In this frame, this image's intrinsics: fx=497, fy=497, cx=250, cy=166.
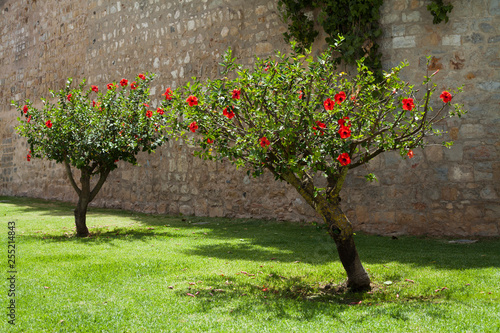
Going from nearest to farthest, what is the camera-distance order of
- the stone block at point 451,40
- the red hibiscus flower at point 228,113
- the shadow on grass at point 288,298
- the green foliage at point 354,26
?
1. the shadow on grass at point 288,298
2. the red hibiscus flower at point 228,113
3. the stone block at point 451,40
4. the green foliage at point 354,26

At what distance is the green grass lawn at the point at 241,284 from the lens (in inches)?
124

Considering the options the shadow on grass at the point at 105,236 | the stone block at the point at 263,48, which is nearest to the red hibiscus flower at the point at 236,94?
the shadow on grass at the point at 105,236

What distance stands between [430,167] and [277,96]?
4.01m

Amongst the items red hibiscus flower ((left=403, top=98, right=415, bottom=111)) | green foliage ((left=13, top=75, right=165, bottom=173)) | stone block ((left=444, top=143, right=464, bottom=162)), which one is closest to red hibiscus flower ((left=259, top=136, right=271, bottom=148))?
red hibiscus flower ((left=403, top=98, right=415, bottom=111))

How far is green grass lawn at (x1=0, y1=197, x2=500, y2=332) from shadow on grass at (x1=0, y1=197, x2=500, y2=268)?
0.05 feet

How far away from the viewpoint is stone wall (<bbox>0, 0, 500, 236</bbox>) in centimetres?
683

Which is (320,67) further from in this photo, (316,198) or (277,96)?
(316,198)

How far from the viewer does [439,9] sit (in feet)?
22.6

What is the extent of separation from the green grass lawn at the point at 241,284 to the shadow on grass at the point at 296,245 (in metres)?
0.02

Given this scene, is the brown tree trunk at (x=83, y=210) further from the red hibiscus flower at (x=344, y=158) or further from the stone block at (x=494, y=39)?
the stone block at (x=494, y=39)

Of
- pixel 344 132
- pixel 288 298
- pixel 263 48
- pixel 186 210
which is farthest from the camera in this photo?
pixel 186 210

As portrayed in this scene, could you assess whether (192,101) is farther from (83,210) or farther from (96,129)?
(83,210)

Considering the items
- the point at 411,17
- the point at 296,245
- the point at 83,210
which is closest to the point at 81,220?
the point at 83,210

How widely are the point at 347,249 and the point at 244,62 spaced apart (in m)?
5.61
